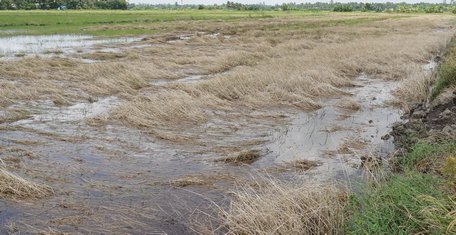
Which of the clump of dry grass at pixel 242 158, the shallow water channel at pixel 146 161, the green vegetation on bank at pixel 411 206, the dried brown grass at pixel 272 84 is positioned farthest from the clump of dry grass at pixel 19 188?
the green vegetation on bank at pixel 411 206

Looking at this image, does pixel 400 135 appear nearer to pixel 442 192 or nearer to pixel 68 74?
pixel 442 192

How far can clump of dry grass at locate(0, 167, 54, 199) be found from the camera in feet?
28.2

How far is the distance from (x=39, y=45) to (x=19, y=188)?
33.0 meters

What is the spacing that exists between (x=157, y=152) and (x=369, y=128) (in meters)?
7.35

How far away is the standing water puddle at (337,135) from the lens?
11352 mm

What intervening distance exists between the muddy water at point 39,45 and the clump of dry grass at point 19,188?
2329 cm

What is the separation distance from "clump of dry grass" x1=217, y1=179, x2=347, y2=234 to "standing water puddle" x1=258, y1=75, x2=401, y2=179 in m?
2.54

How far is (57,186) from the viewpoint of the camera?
921 centimetres

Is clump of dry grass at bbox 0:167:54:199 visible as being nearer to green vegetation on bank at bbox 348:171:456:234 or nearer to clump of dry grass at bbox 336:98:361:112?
green vegetation on bank at bbox 348:171:456:234

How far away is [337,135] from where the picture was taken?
1355 centimetres

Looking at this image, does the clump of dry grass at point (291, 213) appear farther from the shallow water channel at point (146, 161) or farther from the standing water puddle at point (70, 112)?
the standing water puddle at point (70, 112)

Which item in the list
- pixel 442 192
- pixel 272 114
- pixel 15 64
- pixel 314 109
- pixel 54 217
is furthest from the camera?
pixel 15 64

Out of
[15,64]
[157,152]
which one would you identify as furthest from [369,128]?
[15,64]

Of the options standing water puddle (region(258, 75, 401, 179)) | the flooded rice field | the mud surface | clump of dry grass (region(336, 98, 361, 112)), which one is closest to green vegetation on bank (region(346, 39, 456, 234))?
the flooded rice field
